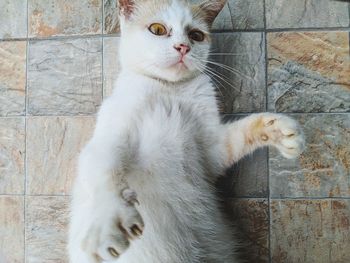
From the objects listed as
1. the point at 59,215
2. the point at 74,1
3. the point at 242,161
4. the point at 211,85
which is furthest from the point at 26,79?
the point at 242,161

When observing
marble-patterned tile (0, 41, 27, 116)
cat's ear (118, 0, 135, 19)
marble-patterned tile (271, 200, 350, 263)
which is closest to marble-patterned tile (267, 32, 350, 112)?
Answer: marble-patterned tile (271, 200, 350, 263)

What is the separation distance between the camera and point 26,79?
4.86ft

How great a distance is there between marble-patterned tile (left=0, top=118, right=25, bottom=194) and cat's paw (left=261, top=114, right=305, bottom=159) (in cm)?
83

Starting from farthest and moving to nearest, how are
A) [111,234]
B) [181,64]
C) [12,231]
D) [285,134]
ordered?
1. [12,231]
2. [181,64]
3. [285,134]
4. [111,234]

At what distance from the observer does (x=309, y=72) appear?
1402 millimetres

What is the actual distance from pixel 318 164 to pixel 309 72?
0.99ft

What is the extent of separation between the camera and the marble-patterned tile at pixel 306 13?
1.41 m

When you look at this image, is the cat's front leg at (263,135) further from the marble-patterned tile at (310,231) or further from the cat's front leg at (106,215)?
the cat's front leg at (106,215)

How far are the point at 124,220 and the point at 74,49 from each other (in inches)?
31.8

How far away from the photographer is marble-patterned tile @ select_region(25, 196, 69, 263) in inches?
56.3

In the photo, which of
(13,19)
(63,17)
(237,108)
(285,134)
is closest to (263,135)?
(285,134)

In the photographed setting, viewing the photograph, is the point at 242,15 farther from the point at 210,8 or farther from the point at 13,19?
the point at 13,19

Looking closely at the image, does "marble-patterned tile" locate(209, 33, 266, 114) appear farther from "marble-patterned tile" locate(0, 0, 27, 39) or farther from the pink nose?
"marble-patterned tile" locate(0, 0, 27, 39)

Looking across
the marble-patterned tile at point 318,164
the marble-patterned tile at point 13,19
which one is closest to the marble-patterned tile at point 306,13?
the marble-patterned tile at point 318,164
